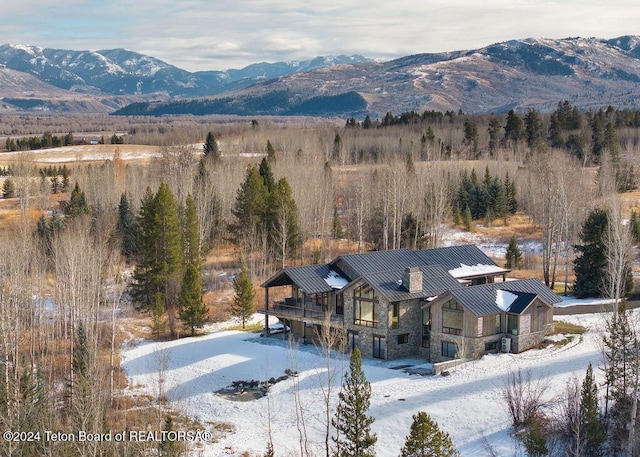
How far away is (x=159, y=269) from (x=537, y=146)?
69034 millimetres

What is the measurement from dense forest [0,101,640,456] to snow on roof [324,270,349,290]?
10.3 metres

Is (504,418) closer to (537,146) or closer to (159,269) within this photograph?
(159,269)

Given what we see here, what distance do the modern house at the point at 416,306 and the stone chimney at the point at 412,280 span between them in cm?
6

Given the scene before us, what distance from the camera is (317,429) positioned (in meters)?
35.8

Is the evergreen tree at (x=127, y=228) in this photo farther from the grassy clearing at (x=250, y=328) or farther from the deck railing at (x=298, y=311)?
the deck railing at (x=298, y=311)

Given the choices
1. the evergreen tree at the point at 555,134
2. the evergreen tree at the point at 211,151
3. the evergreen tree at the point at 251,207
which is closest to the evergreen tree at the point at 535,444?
the evergreen tree at the point at 251,207

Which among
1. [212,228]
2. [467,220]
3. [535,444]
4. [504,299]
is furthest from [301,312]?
[467,220]

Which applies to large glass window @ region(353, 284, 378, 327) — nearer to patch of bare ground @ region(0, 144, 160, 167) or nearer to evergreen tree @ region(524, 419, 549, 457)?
evergreen tree @ region(524, 419, 549, 457)

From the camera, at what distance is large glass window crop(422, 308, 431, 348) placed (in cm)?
4525

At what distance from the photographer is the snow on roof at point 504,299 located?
4400 centimetres

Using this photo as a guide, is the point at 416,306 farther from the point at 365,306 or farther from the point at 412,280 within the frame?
the point at 365,306

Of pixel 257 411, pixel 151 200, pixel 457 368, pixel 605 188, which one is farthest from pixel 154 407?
pixel 605 188

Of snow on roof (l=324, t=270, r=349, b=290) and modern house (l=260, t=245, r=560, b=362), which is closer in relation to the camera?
modern house (l=260, t=245, r=560, b=362)

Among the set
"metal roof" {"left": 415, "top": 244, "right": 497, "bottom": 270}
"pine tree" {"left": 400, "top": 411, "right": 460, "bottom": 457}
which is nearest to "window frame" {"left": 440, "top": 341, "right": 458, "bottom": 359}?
"metal roof" {"left": 415, "top": 244, "right": 497, "bottom": 270}
